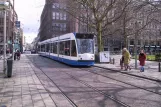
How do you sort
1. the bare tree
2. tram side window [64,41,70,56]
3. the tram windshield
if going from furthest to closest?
the bare tree < tram side window [64,41,70,56] < the tram windshield

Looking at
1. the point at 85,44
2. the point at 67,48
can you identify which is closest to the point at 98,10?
the point at 67,48

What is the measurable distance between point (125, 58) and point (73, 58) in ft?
16.6

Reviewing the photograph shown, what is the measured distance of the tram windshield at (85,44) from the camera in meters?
25.0

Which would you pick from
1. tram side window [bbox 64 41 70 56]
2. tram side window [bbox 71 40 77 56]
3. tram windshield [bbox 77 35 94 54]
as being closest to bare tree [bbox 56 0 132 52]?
tram side window [bbox 64 41 70 56]

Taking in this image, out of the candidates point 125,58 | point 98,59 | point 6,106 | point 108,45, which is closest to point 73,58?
point 125,58

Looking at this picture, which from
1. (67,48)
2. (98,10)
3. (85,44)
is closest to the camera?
(85,44)

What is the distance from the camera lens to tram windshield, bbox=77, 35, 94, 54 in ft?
82.0

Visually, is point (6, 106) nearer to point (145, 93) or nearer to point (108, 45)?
point (145, 93)

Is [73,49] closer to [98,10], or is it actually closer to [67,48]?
[67,48]

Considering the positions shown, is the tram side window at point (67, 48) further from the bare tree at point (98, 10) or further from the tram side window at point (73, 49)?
the bare tree at point (98, 10)

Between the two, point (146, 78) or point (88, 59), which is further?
point (88, 59)

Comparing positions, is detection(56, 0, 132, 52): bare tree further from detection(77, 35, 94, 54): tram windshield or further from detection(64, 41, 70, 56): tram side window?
detection(77, 35, 94, 54): tram windshield

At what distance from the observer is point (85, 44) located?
82.8 feet

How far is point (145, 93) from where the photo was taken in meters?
11.3
